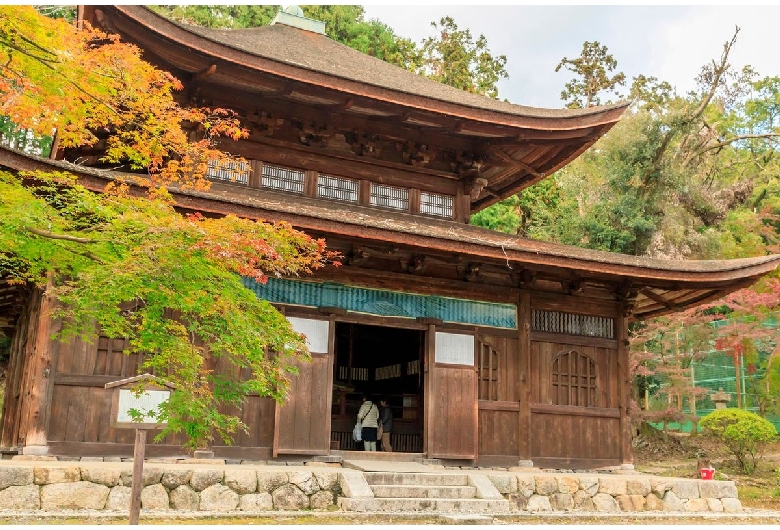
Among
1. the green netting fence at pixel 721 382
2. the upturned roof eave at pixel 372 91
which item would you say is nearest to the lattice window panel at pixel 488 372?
the upturned roof eave at pixel 372 91

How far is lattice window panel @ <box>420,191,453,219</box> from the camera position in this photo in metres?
15.2

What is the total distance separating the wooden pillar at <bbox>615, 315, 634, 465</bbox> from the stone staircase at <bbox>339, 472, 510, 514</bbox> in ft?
14.7

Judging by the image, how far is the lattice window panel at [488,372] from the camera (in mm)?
13812

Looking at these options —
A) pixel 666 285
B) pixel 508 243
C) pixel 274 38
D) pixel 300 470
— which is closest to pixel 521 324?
pixel 508 243

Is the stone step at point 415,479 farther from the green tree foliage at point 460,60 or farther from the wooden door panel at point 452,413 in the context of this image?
the green tree foliage at point 460,60

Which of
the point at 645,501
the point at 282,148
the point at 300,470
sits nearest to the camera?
the point at 300,470

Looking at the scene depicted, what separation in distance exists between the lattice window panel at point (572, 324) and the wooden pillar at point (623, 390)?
0.18 m

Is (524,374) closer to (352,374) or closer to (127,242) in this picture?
(352,374)

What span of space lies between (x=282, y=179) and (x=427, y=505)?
6707 millimetres

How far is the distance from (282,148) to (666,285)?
7932mm

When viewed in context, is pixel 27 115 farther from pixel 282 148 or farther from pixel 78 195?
pixel 282 148

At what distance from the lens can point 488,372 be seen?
45.6 ft

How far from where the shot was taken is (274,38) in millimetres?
16641

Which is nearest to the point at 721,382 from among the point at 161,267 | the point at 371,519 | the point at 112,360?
→ the point at 371,519
